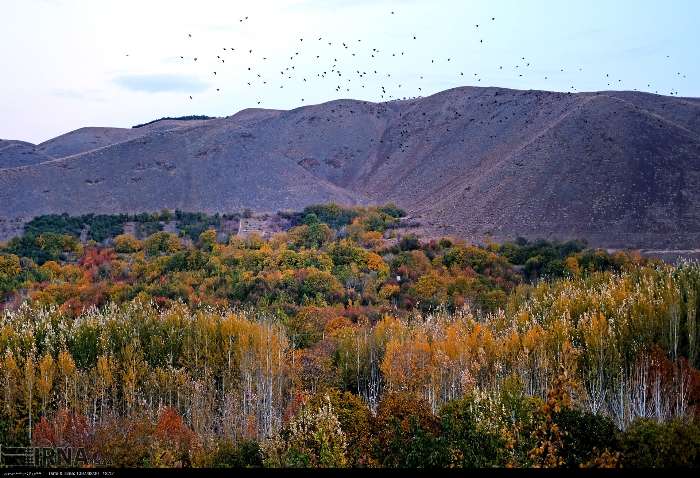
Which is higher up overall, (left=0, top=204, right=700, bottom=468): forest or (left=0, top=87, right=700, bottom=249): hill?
(left=0, top=87, right=700, bottom=249): hill

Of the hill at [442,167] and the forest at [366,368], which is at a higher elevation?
the hill at [442,167]

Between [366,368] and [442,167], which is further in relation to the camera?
[442,167]

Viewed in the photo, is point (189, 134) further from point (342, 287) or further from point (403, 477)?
point (403, 477)

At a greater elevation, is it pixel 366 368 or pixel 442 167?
pixel 442 167

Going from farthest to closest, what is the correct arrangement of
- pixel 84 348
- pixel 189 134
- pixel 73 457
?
pixel 189 134 → pixel 84 348 → pixel 73 457

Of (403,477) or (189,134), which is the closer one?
(403,477)

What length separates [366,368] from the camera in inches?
1230

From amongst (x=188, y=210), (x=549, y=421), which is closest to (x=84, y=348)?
Result: (x=549, y=421)

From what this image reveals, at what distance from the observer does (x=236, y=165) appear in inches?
3600

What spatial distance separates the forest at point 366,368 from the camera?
783 inches

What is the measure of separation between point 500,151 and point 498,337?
55.9 m

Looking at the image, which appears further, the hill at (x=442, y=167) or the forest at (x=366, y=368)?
the hill at (x=442, y=167)

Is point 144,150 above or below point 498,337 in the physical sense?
above

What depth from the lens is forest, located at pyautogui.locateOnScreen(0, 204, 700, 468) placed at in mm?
19891
